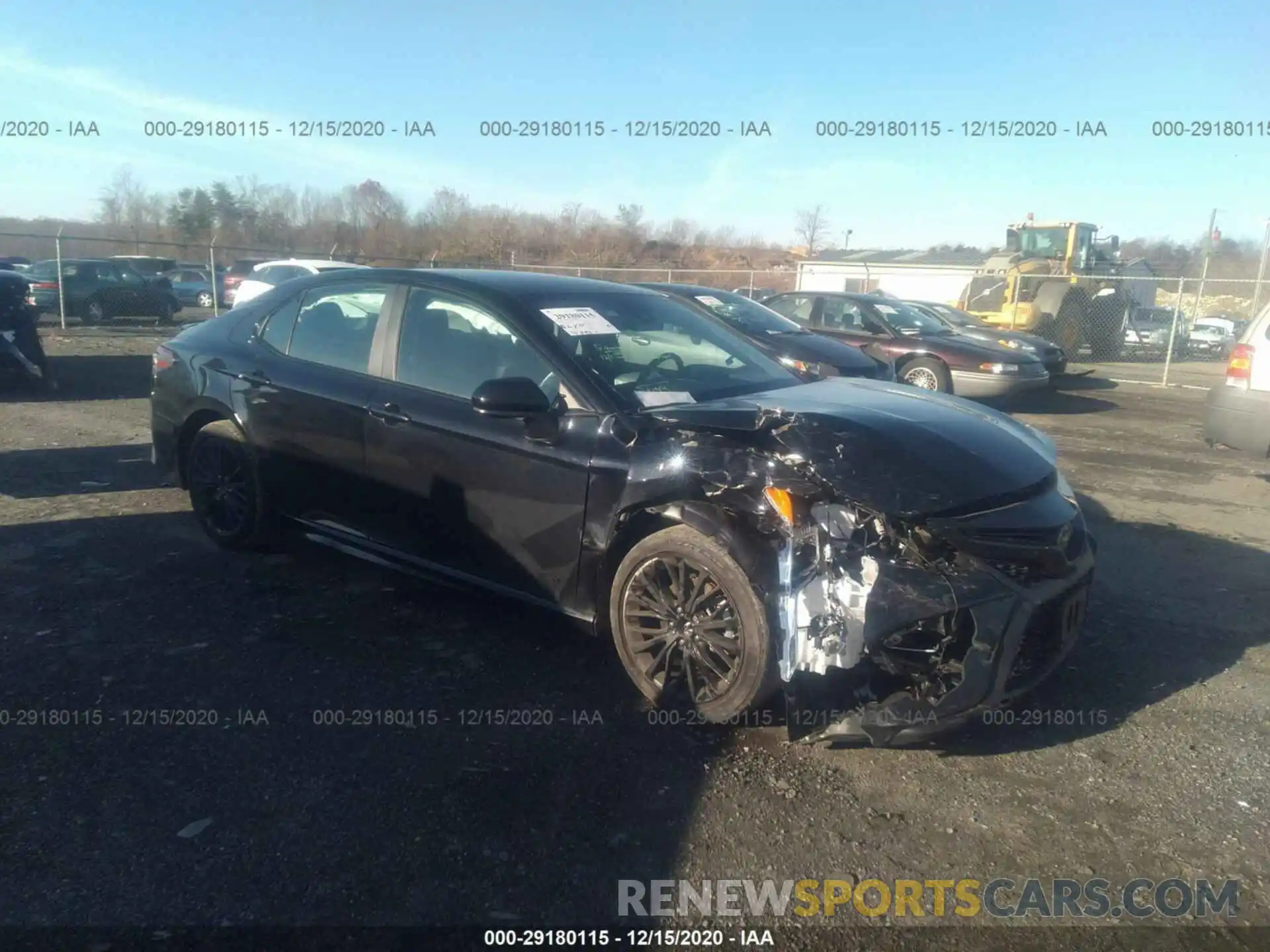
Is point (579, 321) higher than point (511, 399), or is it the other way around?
point (579, 321)

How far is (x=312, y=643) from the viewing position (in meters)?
4.09

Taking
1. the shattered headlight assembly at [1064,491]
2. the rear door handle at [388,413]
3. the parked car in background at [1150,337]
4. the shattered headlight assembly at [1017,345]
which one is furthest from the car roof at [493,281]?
the parked car in background at [1150,337]

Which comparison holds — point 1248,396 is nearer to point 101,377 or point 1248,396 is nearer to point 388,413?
point 388,413

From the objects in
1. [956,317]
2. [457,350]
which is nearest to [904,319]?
[956,317]

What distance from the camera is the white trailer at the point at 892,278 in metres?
30.9

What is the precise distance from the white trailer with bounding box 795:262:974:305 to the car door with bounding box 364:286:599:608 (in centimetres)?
2761

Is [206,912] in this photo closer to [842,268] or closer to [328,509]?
[328,509]

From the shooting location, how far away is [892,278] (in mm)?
32938

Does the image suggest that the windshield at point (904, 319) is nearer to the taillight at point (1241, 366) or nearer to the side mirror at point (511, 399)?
the taillight at point (1241, 366)

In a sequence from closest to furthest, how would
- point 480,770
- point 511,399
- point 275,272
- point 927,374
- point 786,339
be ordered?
point 480,770 → point 511,399 → point 786,339 → point 927,374 → point 275,272

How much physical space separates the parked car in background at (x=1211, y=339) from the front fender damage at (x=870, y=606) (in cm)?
2401

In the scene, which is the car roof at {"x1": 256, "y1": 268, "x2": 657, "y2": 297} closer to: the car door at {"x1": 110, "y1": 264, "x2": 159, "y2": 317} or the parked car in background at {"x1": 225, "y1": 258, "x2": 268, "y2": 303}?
the car door at {"x1": 110, "y1": 264, "x2": 159, "y2": 317}

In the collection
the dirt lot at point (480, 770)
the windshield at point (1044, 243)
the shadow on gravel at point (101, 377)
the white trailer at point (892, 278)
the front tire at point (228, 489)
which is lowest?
the shadow on gravel at point (101, 377)

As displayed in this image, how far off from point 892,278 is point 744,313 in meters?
25.1
